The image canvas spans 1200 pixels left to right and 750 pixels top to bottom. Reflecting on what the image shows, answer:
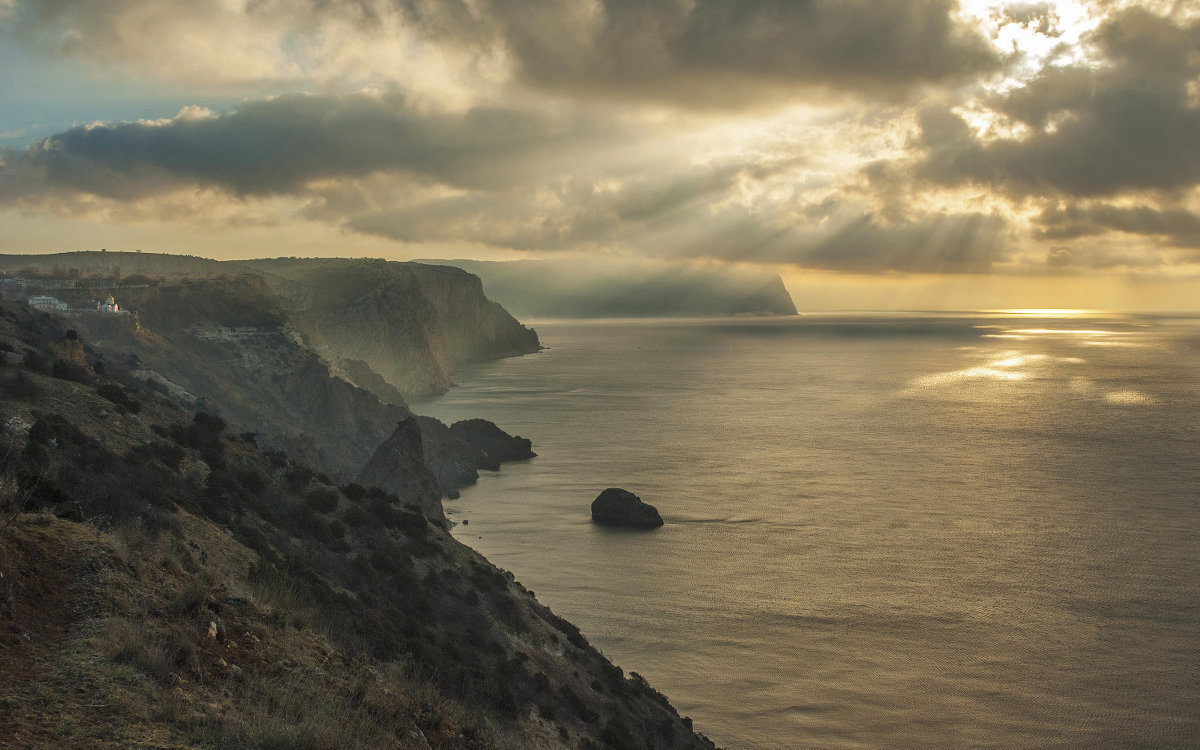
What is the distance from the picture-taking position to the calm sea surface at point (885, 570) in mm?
38000

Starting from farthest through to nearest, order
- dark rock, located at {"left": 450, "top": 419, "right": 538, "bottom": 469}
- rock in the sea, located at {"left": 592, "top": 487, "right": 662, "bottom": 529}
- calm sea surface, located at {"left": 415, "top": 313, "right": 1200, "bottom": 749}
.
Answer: dark rock, located at {"left": 450, "top": 419, "right": 538, "bottom": 469} → rock in the sea, located at {"left": 592, "top": 487, "right": 662, "bottom": 529} → calm sea surface, located at {"left": 415, "top": 313, "right": 1200, "bottom": 749}

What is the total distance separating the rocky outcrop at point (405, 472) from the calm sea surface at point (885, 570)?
562 centimetres

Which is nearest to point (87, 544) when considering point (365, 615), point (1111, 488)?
point (365, 615)

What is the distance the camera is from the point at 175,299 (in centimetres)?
8750

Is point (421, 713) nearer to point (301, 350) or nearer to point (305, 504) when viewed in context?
point (305, 504)

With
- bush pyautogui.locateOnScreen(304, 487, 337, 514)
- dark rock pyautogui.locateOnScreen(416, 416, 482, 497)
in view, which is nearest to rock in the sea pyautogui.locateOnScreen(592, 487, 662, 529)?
dark rock pyautogui.locateOnScreen(416, 416, 482, 497)

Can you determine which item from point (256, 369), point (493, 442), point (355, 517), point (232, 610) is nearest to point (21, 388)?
point (355, 517)

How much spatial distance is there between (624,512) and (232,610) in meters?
52.9

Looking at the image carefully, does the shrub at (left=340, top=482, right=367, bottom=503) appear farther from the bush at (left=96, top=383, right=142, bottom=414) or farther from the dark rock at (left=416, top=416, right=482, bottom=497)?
the dark rock at (left=416, top=416, right=482, bottom=497)

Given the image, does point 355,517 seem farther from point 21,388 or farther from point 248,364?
point 248,364

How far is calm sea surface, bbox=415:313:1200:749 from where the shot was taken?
38.0 m

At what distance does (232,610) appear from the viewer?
1337 cm

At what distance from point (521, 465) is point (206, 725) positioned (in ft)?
263

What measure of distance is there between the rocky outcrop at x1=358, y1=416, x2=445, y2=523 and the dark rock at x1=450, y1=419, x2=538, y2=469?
3079cm
